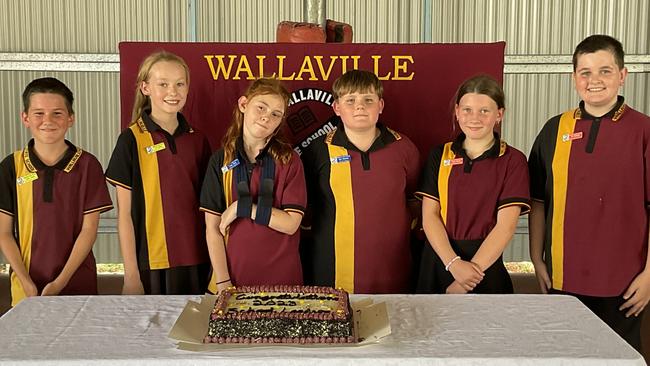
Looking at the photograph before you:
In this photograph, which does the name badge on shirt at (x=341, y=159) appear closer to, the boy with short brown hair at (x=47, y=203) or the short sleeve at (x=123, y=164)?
Result: the short sleeve at (x=123, y=164)

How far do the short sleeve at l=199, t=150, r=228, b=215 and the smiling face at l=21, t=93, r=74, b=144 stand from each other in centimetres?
56

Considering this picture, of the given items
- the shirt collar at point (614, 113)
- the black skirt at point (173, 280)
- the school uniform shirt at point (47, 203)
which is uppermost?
the shirt collar at point (614, 113)

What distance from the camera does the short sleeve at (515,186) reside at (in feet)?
7.47

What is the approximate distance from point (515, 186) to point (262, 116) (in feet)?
3.00

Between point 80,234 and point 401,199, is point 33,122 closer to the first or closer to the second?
point 80,234

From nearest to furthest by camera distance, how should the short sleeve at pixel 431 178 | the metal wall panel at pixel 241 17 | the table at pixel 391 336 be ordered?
the table at pixel 391 336 → the short sleeve at pixel 431 178 → the metal wall panel at pixel 241 17

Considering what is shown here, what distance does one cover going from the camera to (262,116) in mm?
2270

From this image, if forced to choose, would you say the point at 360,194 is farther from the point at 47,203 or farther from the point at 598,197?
the point at 47,203

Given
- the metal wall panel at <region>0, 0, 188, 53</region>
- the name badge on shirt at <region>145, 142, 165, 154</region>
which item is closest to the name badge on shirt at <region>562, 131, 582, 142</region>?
the name badge on shirt at <region>145, 142, 165, 154</region>

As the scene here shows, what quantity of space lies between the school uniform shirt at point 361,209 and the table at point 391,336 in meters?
0.60

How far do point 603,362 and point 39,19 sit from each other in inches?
229

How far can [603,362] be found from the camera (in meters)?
1.33

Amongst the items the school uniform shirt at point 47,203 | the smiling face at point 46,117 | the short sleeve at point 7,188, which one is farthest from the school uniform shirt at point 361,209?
the short sleeve at point 7,188

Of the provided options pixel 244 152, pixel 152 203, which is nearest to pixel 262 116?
pixel 244 152
